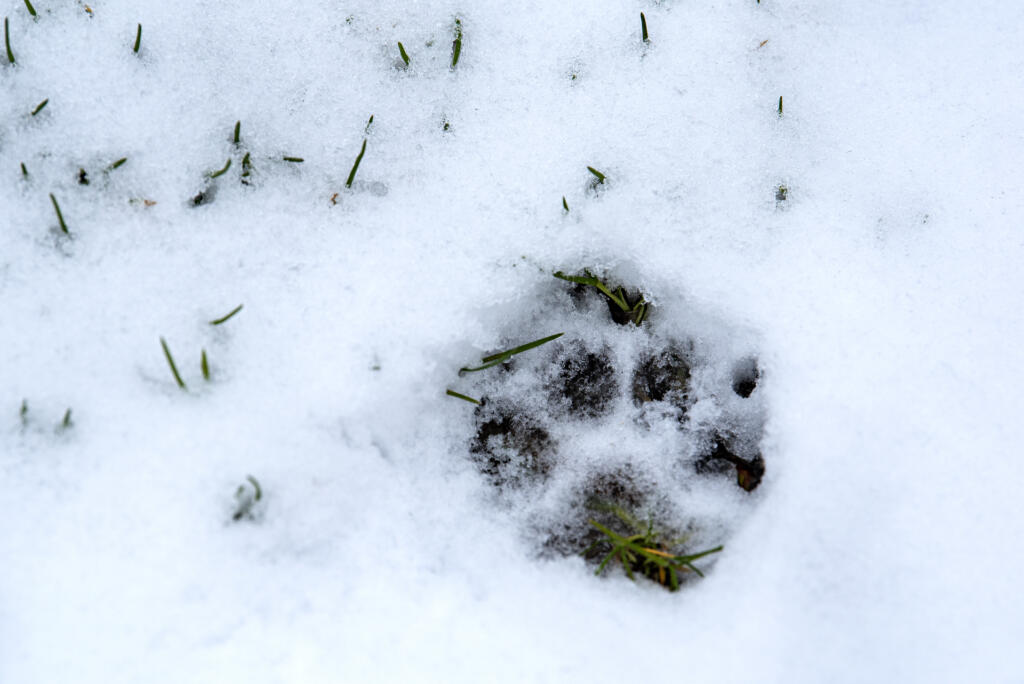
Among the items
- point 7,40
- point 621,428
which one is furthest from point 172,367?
point 621,428

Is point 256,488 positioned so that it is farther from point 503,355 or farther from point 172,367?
point 503,355

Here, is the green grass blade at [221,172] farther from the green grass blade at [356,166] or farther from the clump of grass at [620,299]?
the clump of grass at [620,299]

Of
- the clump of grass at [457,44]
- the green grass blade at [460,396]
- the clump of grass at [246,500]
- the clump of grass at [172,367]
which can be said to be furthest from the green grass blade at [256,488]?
the clump of grass at [457,44]

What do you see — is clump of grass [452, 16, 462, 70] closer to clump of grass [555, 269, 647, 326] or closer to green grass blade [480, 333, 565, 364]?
clump of grass [555, 269, 647, 326]

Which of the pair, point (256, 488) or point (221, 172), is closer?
point (256, 488)

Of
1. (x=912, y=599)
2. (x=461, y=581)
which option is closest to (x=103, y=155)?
(x=461, y=581)

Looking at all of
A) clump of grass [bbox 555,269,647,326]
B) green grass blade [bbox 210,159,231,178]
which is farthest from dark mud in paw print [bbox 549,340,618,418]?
green grass blade [bbox 210,159,231,178]
